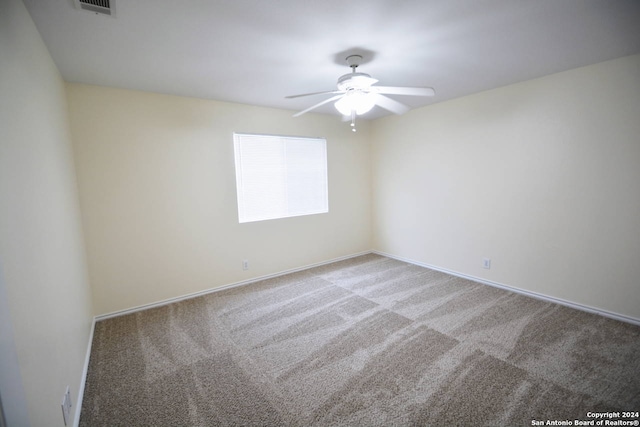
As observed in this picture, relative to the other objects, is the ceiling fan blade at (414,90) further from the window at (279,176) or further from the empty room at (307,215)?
the window at (279,176)

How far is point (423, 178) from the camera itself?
407cm

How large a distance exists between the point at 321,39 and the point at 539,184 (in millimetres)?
2755

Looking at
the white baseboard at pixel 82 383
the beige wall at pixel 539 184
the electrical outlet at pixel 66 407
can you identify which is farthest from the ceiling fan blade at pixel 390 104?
the white baseboard at pixel 82 383

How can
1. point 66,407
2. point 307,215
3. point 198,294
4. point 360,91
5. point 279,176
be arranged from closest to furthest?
point 66,407 → point 360,91 → point 198,294 → point 279,176 → point 307,215

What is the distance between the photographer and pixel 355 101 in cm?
220

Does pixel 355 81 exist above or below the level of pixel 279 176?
above

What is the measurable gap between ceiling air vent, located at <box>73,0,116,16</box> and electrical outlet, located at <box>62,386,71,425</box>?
2106 millimetres

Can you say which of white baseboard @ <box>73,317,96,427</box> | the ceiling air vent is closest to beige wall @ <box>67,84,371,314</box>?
white baseboard @ <box>73,317,96,427</box>

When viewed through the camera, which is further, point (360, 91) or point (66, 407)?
point (360, 91)

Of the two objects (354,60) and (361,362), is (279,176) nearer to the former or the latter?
(354,60)

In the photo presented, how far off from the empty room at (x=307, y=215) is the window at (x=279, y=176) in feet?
0.11

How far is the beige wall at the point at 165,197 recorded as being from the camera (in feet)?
8.93

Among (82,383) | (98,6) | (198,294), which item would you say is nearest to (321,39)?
(98,6)

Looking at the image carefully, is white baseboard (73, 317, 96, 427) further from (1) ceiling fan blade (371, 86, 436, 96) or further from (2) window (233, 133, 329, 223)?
(1) ceiling fan blade (371, 86, 436, 96)
